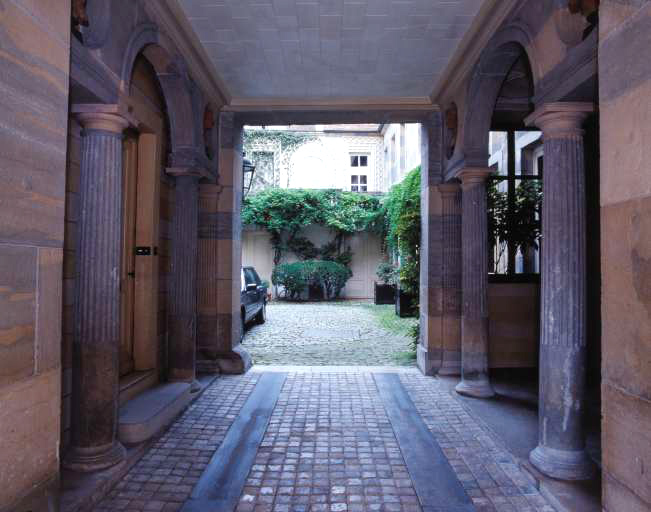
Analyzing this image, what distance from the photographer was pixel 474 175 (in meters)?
4.84

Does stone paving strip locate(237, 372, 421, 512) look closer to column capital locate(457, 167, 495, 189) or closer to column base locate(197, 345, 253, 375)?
column base locate(197, 345, 253, 375)

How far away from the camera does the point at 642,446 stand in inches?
70.8

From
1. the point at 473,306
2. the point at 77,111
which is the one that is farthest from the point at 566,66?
the point at 77,111

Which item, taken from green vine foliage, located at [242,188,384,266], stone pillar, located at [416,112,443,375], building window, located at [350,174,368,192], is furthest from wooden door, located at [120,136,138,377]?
building window, located at [350,174,368,192]

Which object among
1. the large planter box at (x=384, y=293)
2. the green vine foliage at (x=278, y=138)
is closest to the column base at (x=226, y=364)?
the large planter box at (x=384, y=293)

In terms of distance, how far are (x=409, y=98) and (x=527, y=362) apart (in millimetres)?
3615

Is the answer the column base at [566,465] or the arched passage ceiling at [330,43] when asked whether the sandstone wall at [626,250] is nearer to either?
the column base at [566,465]

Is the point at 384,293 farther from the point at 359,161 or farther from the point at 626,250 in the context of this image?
the point at 626,250

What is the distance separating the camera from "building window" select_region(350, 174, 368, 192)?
18375mm

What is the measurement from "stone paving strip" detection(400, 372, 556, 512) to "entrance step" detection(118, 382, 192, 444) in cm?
228

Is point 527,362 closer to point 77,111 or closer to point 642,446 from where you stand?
point 642,446

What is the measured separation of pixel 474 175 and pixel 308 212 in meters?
10.5

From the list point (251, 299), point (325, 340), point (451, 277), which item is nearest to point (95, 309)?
point (451, 277)

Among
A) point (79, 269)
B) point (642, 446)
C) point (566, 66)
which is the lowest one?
point (642, 446)
